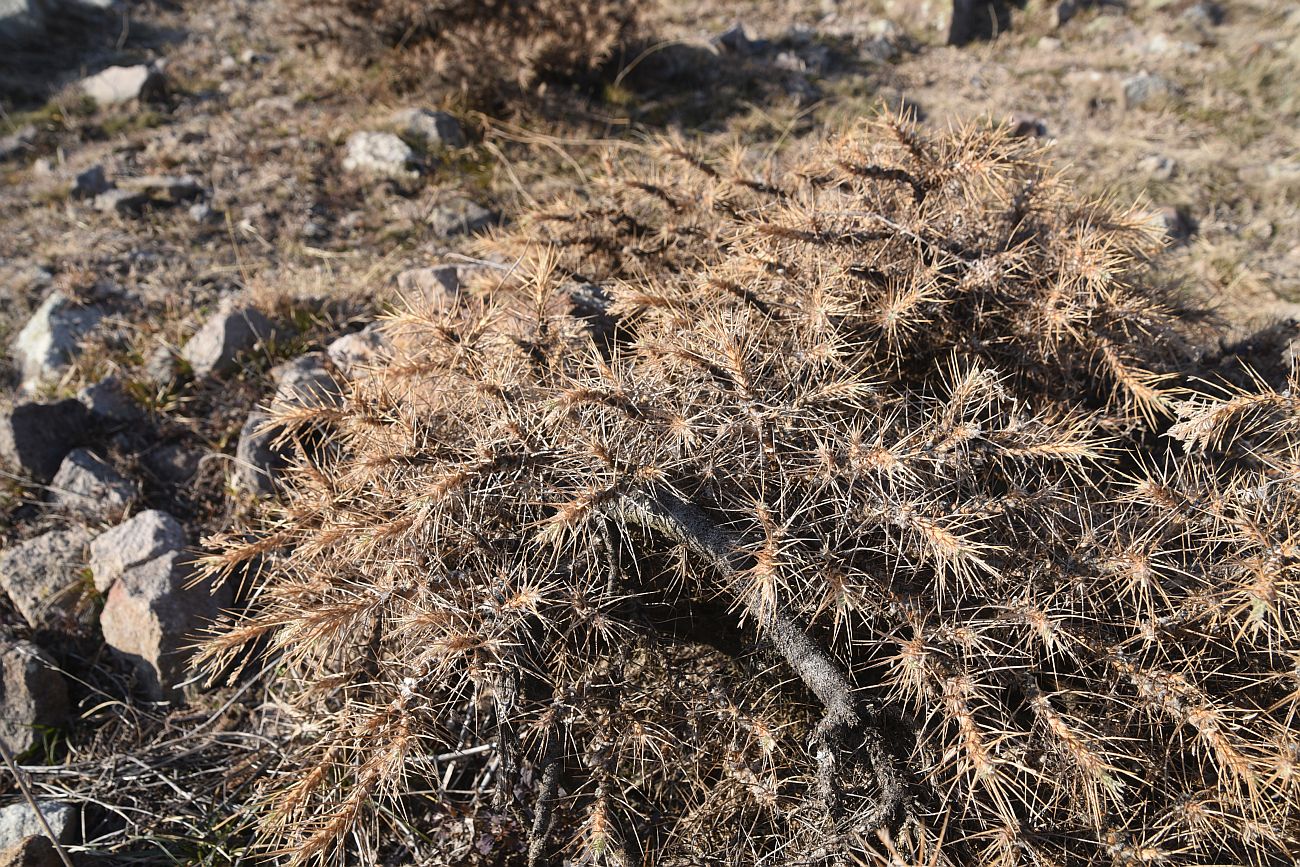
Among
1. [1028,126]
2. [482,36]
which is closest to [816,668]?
[1028,126]

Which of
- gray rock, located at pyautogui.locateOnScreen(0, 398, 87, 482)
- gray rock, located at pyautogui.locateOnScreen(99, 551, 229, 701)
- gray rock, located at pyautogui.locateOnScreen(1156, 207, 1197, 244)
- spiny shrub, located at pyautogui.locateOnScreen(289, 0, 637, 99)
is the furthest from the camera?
spiny shrub, located at pyautogui.locateOnScreen(289, 0, 637, 99)

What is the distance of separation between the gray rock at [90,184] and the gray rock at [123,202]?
0.10 m

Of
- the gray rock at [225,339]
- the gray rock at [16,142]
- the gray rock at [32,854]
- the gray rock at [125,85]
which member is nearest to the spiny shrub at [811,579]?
the gray rock at [32,854]

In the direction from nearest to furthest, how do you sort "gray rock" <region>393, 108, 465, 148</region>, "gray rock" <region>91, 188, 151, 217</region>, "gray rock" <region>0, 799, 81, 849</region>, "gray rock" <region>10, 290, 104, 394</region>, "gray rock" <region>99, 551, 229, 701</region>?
"gray rock" <region>0, 799, 81, 849</region>
"gray rock" <region>99, 551, 229, 701</region>
"gray rock" <region>10, 290, 104, 394</region>
"gray rock" <region>91, 188, 151, 217</region>
"gray rock" <region>393, 108, 465, 148</region>

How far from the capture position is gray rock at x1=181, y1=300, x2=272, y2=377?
3.86m

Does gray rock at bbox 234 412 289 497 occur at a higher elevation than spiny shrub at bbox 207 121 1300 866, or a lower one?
lower

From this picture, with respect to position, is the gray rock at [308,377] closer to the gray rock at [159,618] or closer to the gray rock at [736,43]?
the gray rock at [159,618]

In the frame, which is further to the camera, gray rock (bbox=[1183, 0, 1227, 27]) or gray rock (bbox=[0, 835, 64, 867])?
gray rock (bbox=[1183, 0, 1227, 27])

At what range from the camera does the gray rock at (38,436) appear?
3562 millimetres

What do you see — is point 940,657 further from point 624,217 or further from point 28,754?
point 28,754

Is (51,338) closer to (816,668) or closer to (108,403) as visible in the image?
(108,403)

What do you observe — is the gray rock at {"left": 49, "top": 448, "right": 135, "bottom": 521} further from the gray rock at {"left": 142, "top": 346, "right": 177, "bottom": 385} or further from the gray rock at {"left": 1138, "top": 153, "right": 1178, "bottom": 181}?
the gray rock at {"left": 1138, "top": 153, "right": 1178, "bottom": 181}

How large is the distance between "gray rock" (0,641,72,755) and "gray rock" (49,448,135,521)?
64 cm

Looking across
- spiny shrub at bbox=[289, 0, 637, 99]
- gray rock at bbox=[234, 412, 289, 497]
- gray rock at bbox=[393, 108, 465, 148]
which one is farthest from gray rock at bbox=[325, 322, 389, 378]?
spiny shrub at bbox=[289, 0, 637, 99]
